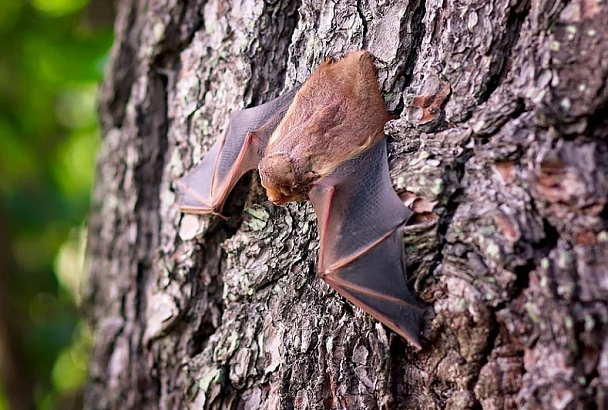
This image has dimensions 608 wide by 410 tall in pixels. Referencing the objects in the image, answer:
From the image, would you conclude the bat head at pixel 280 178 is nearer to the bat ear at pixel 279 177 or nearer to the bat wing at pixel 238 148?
the bat ear at pixel 279 177

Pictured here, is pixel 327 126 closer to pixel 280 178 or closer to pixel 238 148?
pixel 280 178

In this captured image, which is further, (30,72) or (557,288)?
(30,72)

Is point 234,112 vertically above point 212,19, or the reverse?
point 212,19

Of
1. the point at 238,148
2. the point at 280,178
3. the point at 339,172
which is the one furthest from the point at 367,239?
the point at 238,148

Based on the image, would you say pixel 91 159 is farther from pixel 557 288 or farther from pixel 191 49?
A: pixel 557 288

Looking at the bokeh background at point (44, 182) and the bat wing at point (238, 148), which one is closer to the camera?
the bat wing at point (238, 148)

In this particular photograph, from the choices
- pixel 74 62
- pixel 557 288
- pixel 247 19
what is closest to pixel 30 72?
pixel 74 62

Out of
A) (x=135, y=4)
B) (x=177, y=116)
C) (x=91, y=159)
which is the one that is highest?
(x=135, y=4)

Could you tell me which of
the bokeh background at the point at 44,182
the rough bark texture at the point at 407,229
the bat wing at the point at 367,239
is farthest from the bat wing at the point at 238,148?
the bokeh background at the point at 44,182
